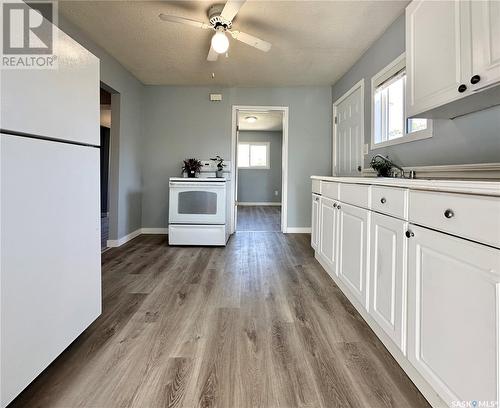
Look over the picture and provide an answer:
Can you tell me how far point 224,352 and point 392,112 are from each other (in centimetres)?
259

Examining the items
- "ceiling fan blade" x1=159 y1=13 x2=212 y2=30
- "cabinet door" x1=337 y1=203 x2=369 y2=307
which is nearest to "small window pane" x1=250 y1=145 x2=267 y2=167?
"ceiling fan blade" x1=159 y1=13 x2=212 y2=30

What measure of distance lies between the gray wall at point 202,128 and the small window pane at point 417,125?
7.22 feet

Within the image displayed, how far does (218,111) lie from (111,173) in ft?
6.13

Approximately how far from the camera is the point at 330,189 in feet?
8.38

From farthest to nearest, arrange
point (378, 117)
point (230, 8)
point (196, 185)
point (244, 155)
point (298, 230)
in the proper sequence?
1. point (244, 155)
2. point (298, 230)
3. point (196, 185)
4. point (378, 117)
5. point (230, 8)

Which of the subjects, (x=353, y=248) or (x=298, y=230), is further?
(x=298, y=230)

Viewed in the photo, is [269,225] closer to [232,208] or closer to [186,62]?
[232,208]

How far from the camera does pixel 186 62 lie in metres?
3.63

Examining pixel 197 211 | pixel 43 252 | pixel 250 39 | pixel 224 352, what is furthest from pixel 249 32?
pixel 224 352

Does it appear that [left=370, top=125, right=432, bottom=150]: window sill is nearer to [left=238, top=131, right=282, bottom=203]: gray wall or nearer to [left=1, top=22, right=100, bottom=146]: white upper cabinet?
[left=1, top=22, right=100, bottom=146]: white upper cabinet

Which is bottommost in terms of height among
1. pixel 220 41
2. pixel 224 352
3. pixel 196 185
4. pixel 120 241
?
pixel 224 352

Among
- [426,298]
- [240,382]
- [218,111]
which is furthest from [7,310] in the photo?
[218,111]

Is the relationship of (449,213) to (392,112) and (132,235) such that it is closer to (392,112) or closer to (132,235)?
(392,112)

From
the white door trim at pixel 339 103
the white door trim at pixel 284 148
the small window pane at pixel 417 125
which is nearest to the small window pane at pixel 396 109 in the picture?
the small window pane at pixel 417 125
